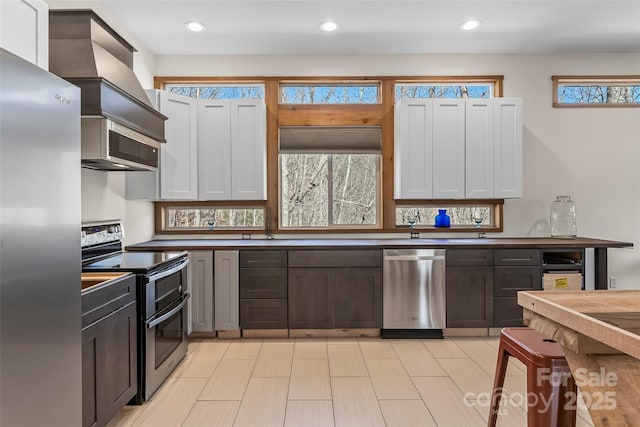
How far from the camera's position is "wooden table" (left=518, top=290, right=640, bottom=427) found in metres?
1.06

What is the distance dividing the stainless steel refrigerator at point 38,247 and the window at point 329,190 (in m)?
2.78

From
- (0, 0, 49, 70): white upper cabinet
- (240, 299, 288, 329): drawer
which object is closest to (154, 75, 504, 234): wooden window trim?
(240, 299, 288, 329): drawer

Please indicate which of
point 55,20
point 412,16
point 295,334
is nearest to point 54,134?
point 55,20

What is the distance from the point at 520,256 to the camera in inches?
142

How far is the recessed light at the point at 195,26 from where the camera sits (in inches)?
135

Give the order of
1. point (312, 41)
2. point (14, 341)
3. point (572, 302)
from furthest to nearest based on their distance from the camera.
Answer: point (312, 41)
point (572, 302)
point (14, 341)

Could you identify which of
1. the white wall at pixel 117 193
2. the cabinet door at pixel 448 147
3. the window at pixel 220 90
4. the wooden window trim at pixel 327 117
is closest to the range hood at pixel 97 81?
the white wall at pixel 117 193

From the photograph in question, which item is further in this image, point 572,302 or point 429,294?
point 429,294

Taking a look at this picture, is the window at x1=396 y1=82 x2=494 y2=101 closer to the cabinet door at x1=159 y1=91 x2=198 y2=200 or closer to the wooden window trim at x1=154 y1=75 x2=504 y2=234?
the wooden window trim at x1=154 y1=75 x2=504 y2=234

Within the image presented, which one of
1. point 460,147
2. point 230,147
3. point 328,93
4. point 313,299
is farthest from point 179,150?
A: point 460,147

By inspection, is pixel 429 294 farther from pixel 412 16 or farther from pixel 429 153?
pixel 412 16

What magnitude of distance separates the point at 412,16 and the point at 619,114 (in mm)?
2766

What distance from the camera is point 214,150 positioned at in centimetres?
388

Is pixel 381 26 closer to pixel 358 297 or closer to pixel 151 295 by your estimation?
pixel 358 297
